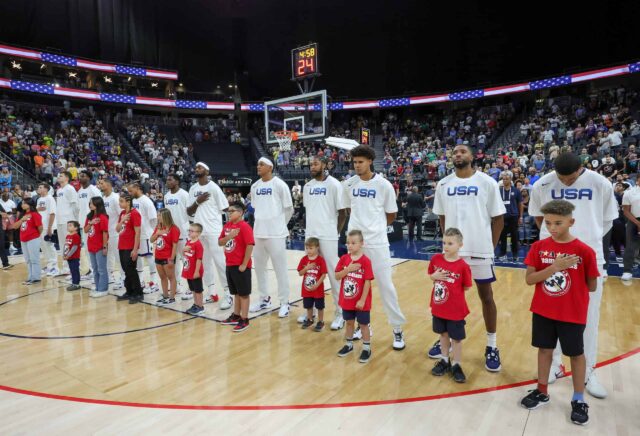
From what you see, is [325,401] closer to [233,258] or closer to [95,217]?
[233,258]

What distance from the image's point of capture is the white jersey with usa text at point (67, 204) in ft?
24.6

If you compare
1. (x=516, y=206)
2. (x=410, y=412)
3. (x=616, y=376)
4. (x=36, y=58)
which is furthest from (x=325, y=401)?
(x=36, y=58)

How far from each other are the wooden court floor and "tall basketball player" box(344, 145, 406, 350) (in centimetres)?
41

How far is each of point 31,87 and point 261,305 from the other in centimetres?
2461

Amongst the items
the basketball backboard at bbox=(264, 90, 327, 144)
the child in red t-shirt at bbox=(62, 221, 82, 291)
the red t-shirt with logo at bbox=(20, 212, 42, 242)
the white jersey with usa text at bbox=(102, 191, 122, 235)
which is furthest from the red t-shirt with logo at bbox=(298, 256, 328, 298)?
the basketball backboard at bbox=(264, 90, 327, 144)

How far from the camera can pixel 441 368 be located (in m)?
3.42

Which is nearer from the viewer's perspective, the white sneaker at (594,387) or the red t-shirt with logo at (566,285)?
the red t-shirt with logo at (566,285)

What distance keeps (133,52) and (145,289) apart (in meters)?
27.6

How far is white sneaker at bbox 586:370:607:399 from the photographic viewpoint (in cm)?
295

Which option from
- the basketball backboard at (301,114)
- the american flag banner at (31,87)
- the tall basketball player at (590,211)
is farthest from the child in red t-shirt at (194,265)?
the american flag banner at (31,87)

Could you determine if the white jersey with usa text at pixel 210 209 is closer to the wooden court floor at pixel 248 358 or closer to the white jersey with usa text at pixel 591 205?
the wooden court floor at pixel 248 358

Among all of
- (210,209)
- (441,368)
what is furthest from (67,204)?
(441,368)

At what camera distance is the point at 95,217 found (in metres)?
6.22

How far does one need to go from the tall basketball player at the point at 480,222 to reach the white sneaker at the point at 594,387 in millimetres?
657
